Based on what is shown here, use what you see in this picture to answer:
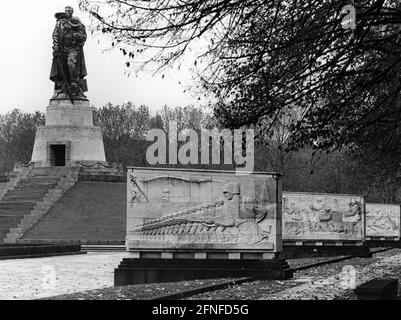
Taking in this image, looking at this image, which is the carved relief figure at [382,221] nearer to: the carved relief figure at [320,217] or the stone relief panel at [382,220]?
the stone relief panel at [382,220]

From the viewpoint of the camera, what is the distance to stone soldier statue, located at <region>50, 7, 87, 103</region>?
55.0 metres

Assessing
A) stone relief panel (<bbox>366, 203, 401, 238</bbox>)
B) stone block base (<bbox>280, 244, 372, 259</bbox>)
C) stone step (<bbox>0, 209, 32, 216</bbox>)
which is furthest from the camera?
stone step (<bbox>0, 209, 32, 216</bbox>)

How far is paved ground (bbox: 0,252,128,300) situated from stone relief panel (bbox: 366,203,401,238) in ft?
59.8

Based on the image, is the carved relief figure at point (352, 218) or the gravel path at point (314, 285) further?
the carved relief figure at point (352, 218)

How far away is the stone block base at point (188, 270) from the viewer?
63.9 ft

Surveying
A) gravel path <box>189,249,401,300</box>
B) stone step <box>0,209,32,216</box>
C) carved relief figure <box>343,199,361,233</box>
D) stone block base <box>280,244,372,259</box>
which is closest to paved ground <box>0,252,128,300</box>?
gravel path <box>189,249,401,300</box>

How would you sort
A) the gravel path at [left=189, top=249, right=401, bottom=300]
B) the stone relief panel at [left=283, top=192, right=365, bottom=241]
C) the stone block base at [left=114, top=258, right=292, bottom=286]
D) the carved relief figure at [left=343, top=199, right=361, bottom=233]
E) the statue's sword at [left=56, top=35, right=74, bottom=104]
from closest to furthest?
the gravel path at [left=189, top=249, right=401, bottom=300] < the stone block base at [left=114, top=258, right=292, bottom=286] < the stone relief panel at [left=283, top=192, right=365, bottom=241] < the carved relief figure at [left=343, top=199, right=361, bottom=233] < the statue's sword at [left=56, top=35, right=74, bottom=104]

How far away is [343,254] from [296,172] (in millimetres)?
29899

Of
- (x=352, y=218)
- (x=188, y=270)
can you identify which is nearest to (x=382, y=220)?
(x=352, y=218)

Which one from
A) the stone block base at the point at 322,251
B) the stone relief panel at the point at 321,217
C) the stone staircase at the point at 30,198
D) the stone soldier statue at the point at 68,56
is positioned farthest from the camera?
the stone soldier statue at the point at 68,56

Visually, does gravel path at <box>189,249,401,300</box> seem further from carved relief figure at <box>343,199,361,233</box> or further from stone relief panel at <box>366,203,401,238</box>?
stone relief panel at <box>366,203,401,238</box>

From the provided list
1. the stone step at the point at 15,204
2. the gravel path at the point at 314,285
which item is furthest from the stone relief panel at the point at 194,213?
the stone step at the point at 15,204

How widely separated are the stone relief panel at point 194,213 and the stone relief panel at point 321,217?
42.5 feet
